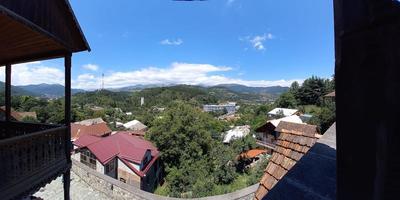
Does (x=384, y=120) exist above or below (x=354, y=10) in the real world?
below

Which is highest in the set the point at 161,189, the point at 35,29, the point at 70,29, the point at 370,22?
the point at 70,29

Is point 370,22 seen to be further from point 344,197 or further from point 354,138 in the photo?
point 344,197

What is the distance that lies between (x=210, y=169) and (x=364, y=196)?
24899mm

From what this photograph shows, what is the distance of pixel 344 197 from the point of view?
75cm

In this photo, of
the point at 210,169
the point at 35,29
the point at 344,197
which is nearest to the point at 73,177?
the point at 35,29

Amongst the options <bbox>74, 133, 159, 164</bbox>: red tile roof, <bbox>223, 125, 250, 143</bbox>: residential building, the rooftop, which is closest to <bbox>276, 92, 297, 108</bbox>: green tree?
<bbox>223, 125, 250, 143</bbox>: residential building

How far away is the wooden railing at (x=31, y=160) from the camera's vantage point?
3.94 m

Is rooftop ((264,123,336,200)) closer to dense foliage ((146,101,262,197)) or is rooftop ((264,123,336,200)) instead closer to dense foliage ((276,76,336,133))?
dense foliage ((146,101,262,197))

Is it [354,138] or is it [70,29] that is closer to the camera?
[354,138]

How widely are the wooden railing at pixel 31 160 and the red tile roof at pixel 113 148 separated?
49.4ft

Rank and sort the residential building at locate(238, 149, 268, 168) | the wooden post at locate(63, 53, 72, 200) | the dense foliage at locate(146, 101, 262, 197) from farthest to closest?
the residential building at locate(238, 149, 268, 168)
the dense foliage at locate(146, 101, 262, 197)
the wooden post at locate(63, 53, 72, 200)

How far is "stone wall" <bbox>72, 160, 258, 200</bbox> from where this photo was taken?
32.1 ft

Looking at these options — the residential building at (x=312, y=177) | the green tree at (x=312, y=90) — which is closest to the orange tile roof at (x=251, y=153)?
the residential building at (x=312, y=177)

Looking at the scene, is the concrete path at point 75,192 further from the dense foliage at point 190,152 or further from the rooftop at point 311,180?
the rooftop at point 311,180
